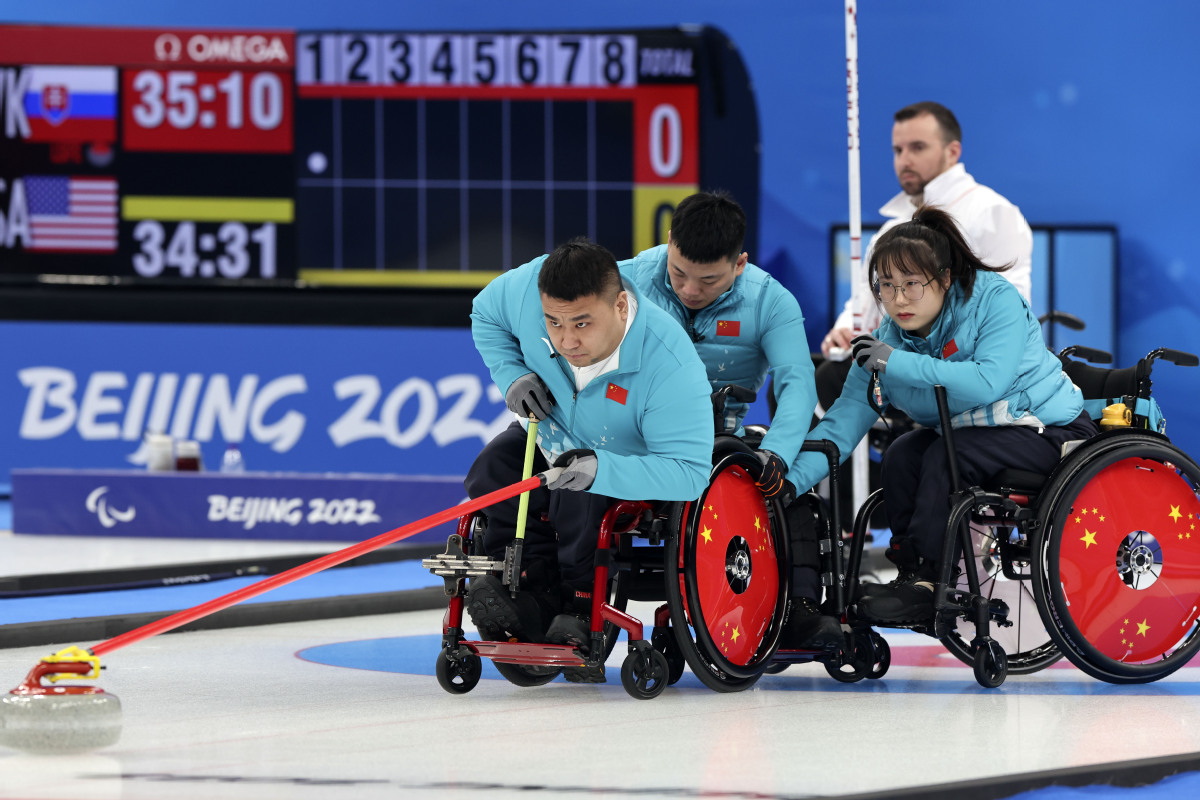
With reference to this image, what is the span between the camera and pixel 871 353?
3.39 metres

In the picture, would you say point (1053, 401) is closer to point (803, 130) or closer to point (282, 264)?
point (282, 264)

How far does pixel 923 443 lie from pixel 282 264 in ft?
16.4

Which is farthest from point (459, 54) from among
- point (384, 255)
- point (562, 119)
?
point (384, 255)

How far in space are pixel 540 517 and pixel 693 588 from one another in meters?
0.39

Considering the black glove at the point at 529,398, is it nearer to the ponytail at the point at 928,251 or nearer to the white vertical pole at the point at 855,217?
the ponytail at the point at 928,251

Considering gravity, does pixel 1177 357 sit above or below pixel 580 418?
above

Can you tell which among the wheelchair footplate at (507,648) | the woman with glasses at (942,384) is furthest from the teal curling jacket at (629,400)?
the woman with glasses at (942,384)

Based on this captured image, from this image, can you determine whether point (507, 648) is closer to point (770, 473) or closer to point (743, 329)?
point (770, 473)

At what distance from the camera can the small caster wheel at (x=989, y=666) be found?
3.35 m

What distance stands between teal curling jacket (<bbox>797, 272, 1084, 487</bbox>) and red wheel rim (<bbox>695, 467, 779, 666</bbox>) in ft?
0.64

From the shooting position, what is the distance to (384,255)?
7.86 metres

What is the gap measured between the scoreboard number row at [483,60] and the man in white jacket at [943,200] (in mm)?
3247

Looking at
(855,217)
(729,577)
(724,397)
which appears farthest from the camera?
(855,217)

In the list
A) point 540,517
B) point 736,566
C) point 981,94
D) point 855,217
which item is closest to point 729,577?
point 736,566
